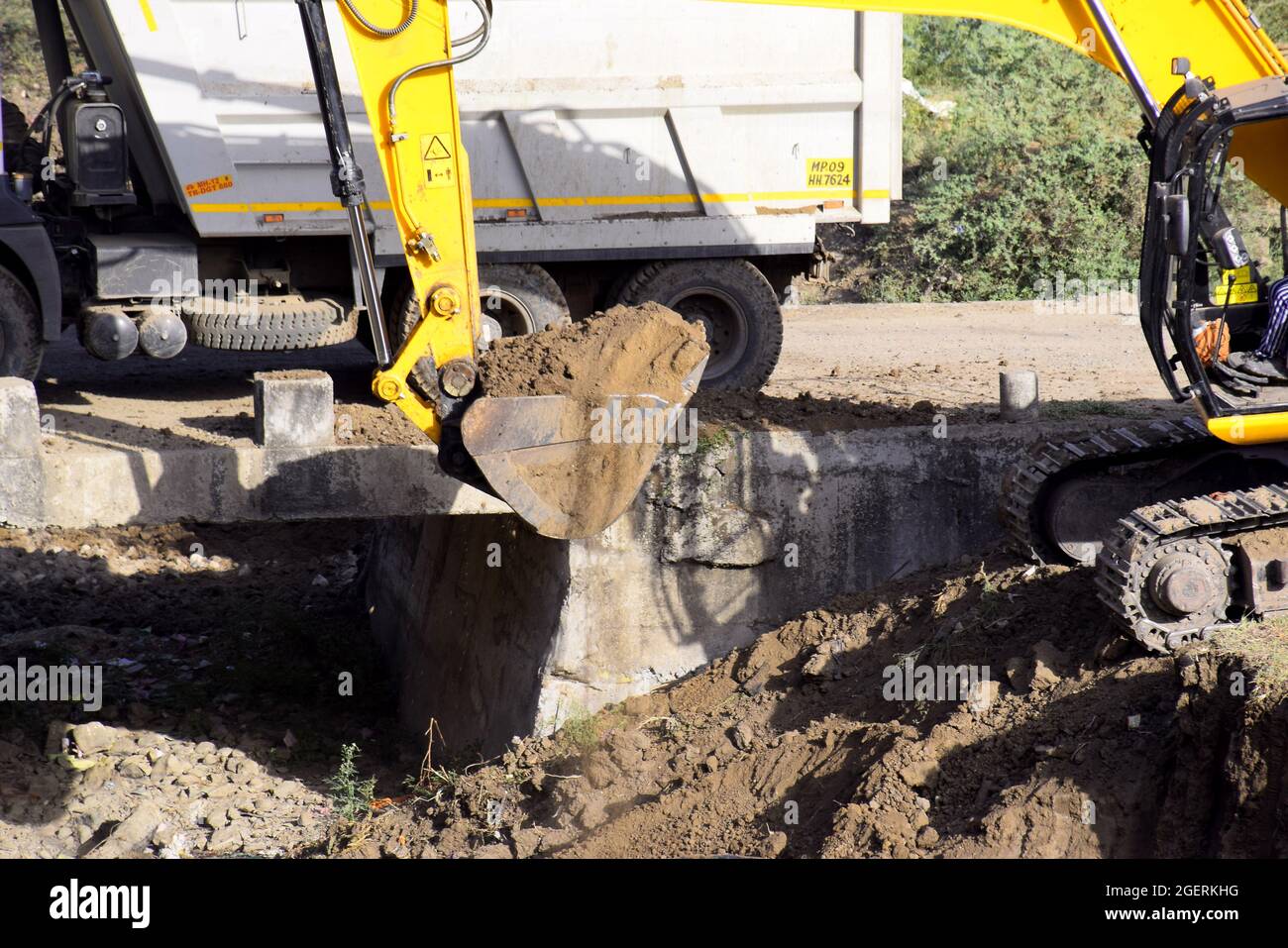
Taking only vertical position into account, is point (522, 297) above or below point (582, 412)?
above

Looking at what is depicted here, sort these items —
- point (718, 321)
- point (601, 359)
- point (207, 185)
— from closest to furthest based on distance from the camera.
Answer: point (601, 359), point (207, 185), point (718, 321)

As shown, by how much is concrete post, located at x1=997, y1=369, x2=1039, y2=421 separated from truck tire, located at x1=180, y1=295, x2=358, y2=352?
4.17 metres

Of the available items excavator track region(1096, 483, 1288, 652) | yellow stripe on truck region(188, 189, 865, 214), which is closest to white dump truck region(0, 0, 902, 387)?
yellow stripe on truck region(188, 189, 865, 214)

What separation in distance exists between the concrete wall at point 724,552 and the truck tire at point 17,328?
3040 mm

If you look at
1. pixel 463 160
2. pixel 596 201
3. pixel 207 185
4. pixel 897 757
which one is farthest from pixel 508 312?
pixel 897 757

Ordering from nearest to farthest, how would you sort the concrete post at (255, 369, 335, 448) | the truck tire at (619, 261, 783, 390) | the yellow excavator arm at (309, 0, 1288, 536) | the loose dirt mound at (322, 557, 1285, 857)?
the loose dirt mound at (322, 557, 1285, 857) < the yellow excavator arm at (309, 0, 1288, 536) < the concrete post at (255, 369, 335, 448) < the truck tire at (619, 261, 783, 390)

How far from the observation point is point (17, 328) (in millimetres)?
8273

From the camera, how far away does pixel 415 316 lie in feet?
29.3

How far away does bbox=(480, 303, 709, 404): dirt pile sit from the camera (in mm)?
6301

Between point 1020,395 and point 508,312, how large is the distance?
10.9 feet

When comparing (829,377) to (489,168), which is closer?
(489,168)

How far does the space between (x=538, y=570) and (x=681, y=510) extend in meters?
0.98

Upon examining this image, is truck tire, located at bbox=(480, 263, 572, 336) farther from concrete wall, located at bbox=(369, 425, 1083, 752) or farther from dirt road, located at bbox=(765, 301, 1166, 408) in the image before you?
dirt road, located at bbox=(765, 301, 1166, 408)

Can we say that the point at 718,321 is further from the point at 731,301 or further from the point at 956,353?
the point at 956,353
